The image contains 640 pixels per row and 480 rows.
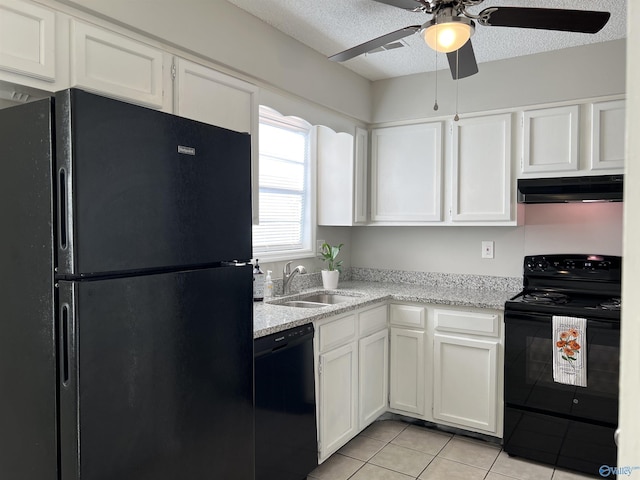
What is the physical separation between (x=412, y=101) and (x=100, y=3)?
7.66 ft

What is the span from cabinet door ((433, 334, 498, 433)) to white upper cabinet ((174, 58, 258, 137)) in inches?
72.1

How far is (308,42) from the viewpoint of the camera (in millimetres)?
2887

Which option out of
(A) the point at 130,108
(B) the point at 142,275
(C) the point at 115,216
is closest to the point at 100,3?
(A) the point at 130,108

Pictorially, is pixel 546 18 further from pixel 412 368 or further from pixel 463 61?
pixel 412 368

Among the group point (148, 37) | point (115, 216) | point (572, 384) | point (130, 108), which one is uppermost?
point (148, 37)

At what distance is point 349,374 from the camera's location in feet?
9.23

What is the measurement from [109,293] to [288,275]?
1.91 metres

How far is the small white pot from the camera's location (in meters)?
3.43

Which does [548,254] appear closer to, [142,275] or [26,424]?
[142,275]

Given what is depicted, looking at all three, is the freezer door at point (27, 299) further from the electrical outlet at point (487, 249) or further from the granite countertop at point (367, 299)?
the electrical outlet at point (487, 249)

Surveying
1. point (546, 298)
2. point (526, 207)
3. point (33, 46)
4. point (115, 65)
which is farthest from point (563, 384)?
point (33, 46)

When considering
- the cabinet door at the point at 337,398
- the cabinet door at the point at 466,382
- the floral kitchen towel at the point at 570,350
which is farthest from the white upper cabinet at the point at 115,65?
the floral kitchen towel at the point at 570,350

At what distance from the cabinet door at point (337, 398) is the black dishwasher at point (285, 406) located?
13 cm

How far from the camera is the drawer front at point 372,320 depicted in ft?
9.59
